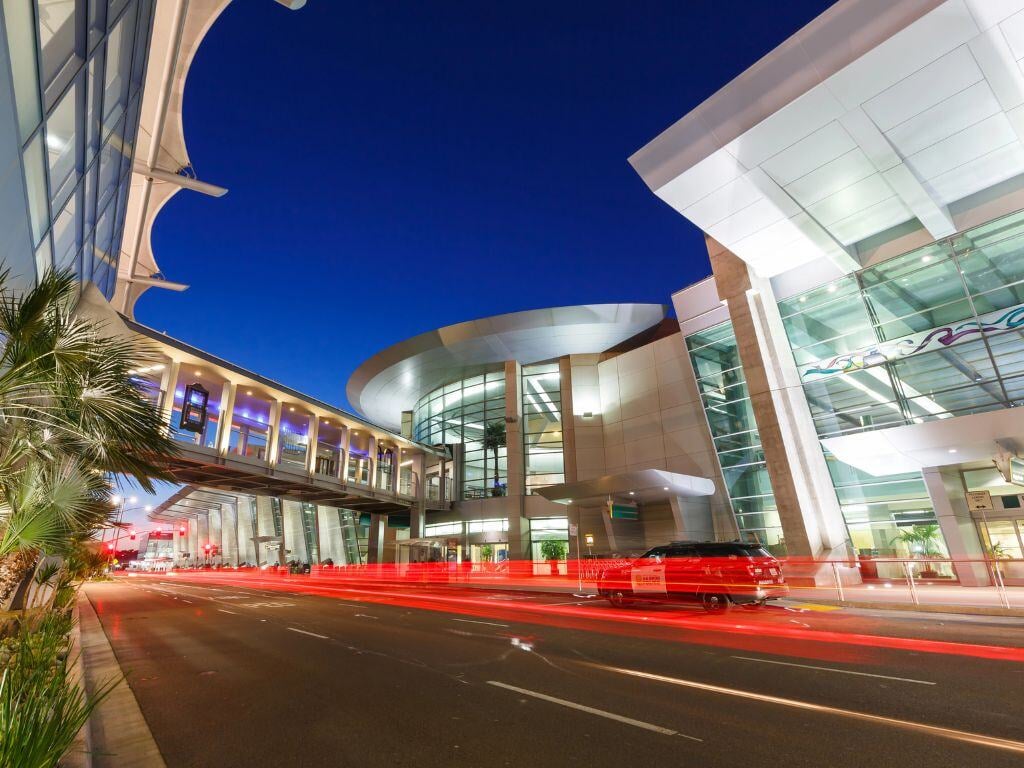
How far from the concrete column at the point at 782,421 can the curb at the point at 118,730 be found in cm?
2451

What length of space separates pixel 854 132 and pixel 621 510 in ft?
71.3

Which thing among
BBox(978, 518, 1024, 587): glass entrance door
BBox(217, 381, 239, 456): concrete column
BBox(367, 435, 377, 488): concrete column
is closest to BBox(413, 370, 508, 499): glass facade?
BBox(367, 435, 377, 488): concrete column

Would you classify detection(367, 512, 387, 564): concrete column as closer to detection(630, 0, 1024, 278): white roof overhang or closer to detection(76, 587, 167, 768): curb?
detection(630, 0, 1024, 278): white roof overhang

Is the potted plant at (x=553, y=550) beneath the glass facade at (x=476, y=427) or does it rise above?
beneath

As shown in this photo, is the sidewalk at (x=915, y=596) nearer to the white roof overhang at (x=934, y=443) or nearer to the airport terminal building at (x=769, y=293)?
the airport terminal building at (x=769, y=293)

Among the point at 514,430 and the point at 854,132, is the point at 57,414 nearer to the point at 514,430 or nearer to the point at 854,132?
the point at 854,132

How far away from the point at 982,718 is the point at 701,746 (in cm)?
313

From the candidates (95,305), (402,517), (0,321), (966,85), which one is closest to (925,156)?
(966,85)

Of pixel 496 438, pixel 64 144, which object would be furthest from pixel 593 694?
Result: pixel 496 438

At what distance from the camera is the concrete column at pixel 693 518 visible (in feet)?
98.2

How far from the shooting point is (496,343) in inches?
1612

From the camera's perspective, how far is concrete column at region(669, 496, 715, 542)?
2992 centimetres

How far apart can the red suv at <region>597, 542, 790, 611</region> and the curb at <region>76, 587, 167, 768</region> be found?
13810 mm

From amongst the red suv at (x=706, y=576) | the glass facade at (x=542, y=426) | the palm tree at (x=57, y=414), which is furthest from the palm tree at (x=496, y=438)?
the palm tree at (x=57, y=414)
